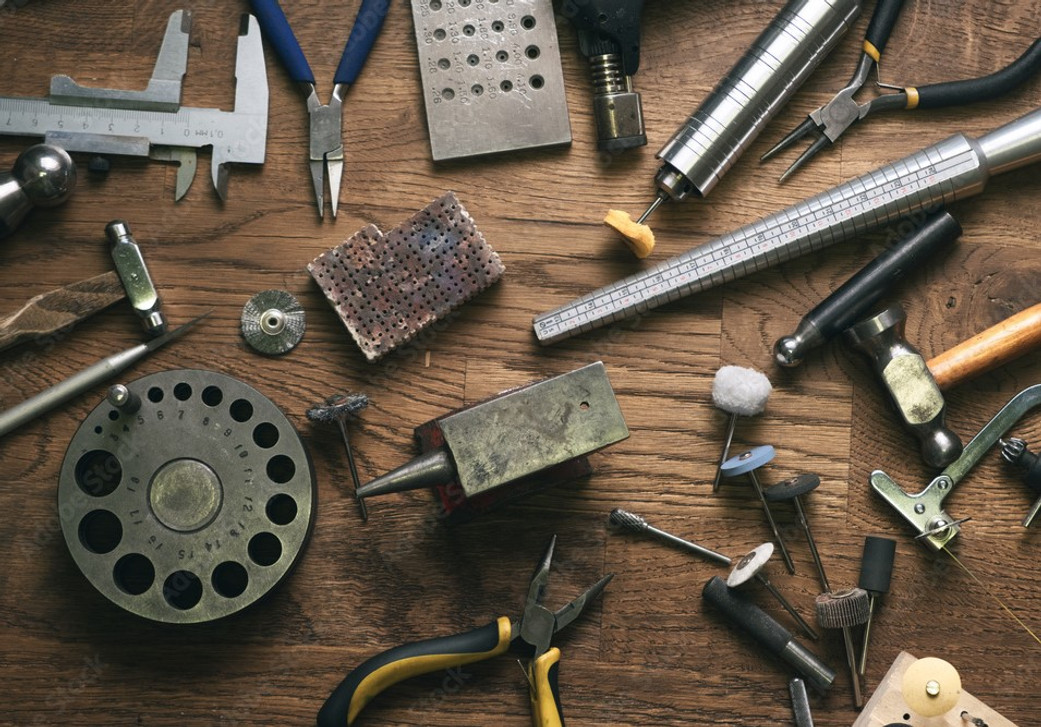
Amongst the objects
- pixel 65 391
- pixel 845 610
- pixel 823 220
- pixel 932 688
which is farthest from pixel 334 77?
pixel 932 688

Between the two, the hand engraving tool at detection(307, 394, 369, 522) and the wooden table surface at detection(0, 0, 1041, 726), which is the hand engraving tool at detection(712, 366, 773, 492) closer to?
the wooden table surface at detection(0, 0, 1041, 726)

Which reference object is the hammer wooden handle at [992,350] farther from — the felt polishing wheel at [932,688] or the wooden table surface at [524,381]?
the felt polishing wheel at [932,688]

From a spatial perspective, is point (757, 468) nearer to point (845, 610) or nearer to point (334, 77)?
point (845, 610)

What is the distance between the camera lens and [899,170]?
5.22 ft

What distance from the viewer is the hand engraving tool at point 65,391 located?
61.6 inches

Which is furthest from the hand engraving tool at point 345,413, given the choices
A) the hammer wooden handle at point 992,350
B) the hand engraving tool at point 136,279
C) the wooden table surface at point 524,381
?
the hammer wooden handle at point 992,350

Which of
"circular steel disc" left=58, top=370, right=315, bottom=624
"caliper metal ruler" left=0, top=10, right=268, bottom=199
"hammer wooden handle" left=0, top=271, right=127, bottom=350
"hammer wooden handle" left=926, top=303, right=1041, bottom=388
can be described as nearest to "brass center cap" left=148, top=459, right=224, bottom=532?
"circular steel disc" left=58, top=370, right=315, bottom=624

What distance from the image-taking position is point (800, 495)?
1.59m

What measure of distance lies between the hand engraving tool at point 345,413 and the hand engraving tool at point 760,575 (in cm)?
57

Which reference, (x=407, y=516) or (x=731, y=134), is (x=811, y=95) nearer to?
(x=731, y=134)

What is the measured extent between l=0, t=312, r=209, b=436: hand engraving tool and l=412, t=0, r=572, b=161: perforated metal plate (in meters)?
0.58

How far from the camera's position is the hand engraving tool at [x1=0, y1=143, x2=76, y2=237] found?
1548mm

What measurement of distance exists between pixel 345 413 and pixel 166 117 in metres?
0.55

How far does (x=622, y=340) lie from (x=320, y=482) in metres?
0.53
